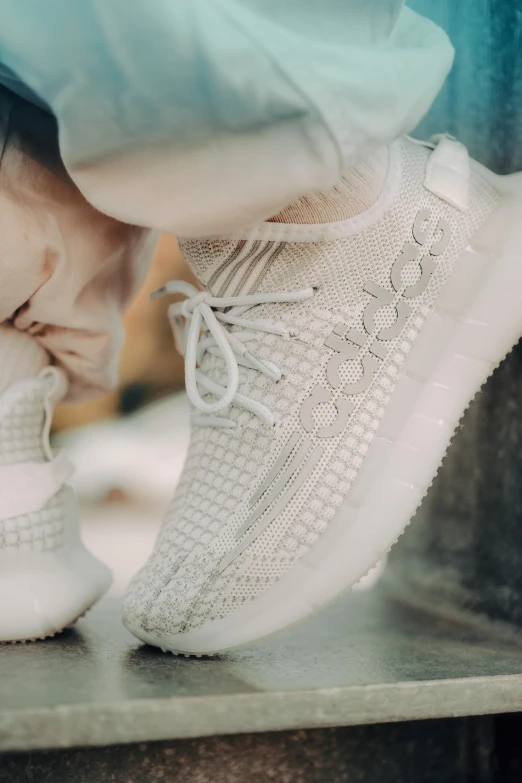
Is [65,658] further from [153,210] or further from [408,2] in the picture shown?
[408,2]

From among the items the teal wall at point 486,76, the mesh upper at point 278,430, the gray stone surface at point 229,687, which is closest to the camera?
the gray stone surface at point 229,687

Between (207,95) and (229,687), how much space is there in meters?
0.32

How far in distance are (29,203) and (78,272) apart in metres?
0.06

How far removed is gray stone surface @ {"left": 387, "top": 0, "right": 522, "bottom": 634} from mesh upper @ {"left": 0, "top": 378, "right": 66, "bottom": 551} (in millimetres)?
366

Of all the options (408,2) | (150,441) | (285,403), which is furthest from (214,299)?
(150,441)

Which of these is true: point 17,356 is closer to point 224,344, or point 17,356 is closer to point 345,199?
point 224,344

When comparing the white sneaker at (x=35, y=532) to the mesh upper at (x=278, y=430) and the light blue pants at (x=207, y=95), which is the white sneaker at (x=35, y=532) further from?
the light blue pants at (x=207, y=95)

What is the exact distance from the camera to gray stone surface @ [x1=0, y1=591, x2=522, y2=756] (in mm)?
375

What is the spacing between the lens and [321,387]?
0.51 metres

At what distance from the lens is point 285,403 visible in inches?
20.1

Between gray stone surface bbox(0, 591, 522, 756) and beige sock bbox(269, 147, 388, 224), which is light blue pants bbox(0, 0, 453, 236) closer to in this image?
beige sock bbox(269, 147, 388, 224)

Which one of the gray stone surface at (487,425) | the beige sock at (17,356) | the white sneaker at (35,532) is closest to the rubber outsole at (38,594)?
the white sneaker at (35,532)

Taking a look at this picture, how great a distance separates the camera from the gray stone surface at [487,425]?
2.05 ft

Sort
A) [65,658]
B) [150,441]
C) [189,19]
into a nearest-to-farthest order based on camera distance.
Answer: [189,19], [65,658], [150,441]
